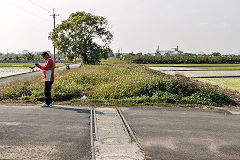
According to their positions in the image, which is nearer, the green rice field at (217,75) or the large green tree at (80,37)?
the green rice field at (217,75)

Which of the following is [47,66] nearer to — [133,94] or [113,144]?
[133,94]

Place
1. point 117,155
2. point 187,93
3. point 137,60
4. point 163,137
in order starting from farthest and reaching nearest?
point 137,60 → point 187,93 → point 163,137 → point 117,155

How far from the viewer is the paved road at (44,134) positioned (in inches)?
165

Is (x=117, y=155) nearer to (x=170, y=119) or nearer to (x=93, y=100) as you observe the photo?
(x=170, y=119)

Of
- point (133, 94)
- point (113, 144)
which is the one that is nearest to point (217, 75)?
point (133, 94)

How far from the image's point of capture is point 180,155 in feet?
14.0

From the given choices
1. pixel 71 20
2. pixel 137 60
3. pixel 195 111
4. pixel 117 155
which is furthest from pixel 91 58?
pixel 117 155

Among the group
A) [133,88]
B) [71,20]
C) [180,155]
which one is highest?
[71,20]

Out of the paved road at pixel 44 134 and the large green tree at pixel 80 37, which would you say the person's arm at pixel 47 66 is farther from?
the large green tree at pixel 80 37

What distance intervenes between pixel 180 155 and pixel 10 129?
4.08 metres

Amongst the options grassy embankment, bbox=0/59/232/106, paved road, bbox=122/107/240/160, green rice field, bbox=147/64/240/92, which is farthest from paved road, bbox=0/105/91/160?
green rice field, bbox=147/64/240/92

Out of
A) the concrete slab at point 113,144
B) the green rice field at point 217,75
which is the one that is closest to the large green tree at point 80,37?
the green rice field at point 217,75

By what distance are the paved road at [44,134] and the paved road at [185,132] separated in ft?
4.56

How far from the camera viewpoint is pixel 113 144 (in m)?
4.70
